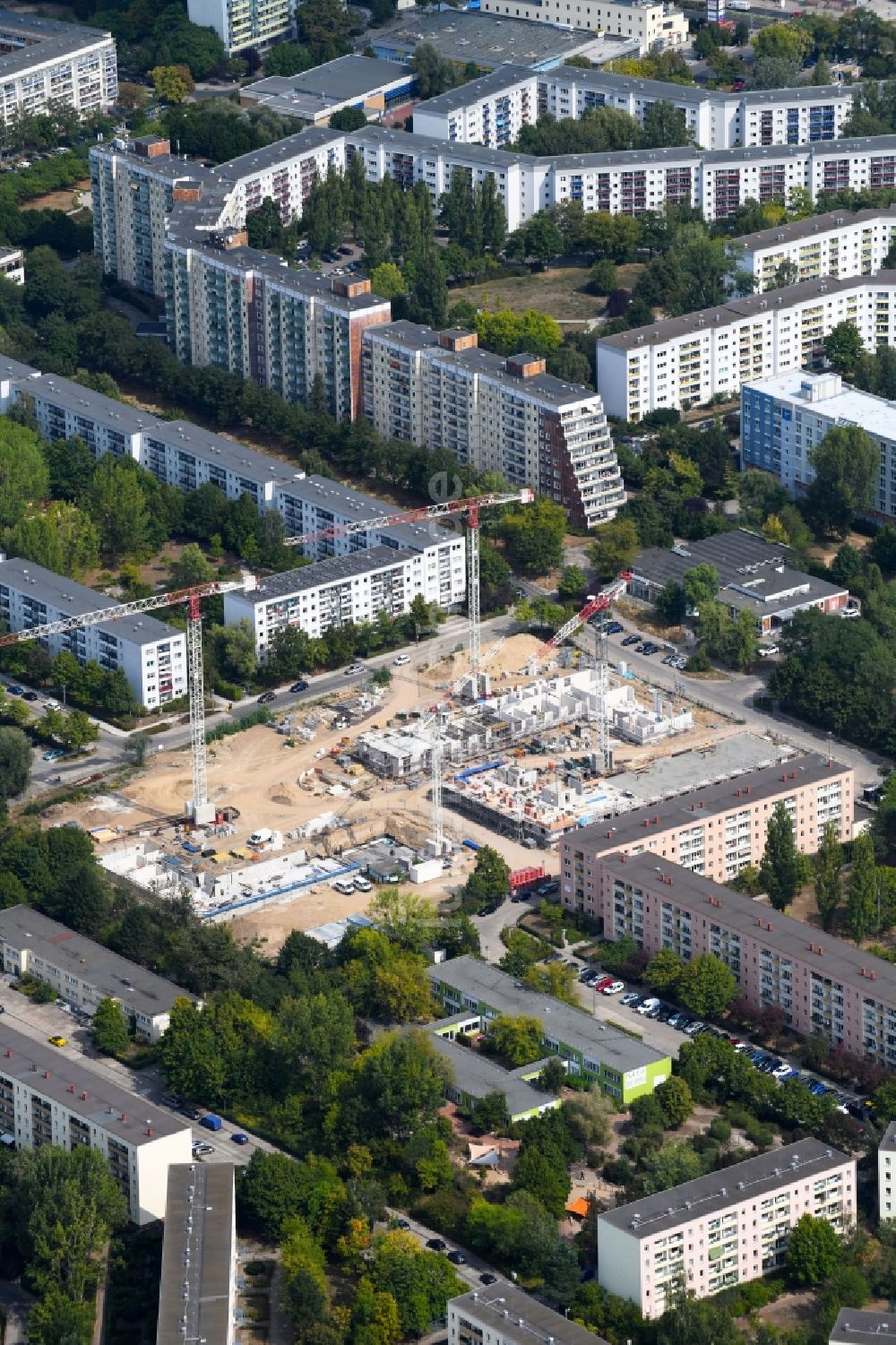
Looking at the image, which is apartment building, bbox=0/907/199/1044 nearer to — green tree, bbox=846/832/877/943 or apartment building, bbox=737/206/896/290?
green tree, bbox=846/832/877/943

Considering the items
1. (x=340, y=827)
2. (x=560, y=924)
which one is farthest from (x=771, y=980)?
(x=340, y=827)

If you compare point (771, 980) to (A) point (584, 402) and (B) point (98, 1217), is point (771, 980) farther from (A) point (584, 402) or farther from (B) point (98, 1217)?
(A) point (584, 402)

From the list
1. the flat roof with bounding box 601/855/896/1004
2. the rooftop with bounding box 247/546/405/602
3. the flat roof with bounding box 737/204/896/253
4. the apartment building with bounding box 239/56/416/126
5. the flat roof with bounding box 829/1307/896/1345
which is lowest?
the rooftop with bounding box 247/546/405/602

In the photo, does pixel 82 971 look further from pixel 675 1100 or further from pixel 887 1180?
pixel 887 1180

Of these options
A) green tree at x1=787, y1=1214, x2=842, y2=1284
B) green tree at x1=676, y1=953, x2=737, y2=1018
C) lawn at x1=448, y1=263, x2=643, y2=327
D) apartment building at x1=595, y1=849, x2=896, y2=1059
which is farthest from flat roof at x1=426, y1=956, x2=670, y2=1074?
lawn at x1=448, y1=263, x2=643, y2=327

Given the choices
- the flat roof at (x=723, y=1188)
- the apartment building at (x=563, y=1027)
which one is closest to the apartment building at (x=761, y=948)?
the apartment building at (x=563, y=1027)

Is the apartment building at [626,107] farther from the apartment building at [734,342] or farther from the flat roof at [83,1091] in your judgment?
the flat roof at [83,1091]
